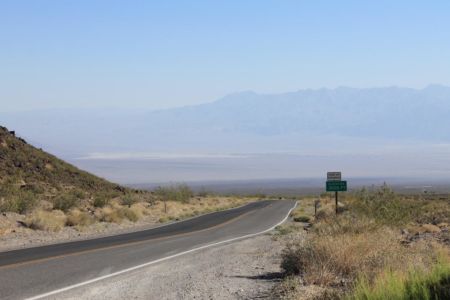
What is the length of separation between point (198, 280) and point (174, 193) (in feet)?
168

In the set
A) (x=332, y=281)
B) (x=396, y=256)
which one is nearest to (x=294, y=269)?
(x=332, y=281)

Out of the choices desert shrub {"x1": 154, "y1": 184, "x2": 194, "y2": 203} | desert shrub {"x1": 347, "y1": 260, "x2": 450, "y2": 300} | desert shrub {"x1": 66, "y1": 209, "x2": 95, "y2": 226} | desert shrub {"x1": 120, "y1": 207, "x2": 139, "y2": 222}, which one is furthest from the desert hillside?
desert shrub {"x1": 347, "y1": 260, "x2": 450, "y2": 300}

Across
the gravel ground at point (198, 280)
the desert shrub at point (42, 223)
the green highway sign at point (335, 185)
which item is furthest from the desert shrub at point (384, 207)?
the desert shrub at point (42, 223)

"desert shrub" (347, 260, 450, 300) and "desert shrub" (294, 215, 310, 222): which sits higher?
"desert shrub" (347, 260, 450, 300)

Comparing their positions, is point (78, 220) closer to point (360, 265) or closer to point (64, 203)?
point (64, 203)

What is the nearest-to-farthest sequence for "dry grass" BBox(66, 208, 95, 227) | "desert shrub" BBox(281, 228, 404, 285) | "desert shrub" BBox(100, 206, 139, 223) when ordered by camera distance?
"desert shrub" BBox(281, 228, 404, 285) < "dry grass" BBox(66, 208, 95, 227) < "desert shrub" BBox(100, 206, 139, 223)

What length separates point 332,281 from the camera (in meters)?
11.2

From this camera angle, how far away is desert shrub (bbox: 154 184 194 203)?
6199cm

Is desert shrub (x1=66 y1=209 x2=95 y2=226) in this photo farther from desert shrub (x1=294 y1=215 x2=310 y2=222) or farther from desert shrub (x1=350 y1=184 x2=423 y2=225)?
desert shrub (x1=350 y1=184 x2=423 y2=225)

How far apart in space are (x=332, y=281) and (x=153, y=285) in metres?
3.43

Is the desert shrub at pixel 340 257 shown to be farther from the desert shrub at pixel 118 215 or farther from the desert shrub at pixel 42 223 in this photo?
the desert shrub at pixel 118 215

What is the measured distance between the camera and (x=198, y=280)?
12.6 m

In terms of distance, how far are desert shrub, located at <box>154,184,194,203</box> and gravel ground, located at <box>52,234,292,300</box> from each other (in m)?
43.9

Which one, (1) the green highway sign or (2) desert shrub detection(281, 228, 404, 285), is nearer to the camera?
(2) desert shrub detection(281, 228, 404, 285)
